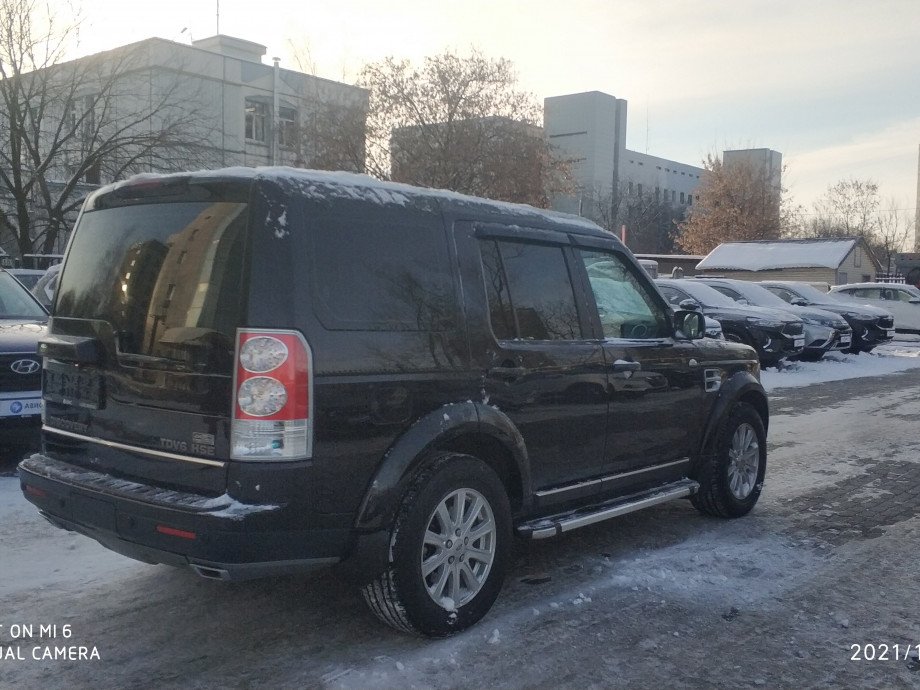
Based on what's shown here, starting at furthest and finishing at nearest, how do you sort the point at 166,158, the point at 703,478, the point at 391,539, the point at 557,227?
the point at 166,158
the point at 703,478
the point at 557,227
the point at 391,539

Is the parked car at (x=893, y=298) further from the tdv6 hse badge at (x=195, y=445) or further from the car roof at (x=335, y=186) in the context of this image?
the tdv6 hse badge at (x=195, y=445)

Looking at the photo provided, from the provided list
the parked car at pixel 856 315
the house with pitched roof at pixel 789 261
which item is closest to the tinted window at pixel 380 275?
the parked car at pixel 856 315

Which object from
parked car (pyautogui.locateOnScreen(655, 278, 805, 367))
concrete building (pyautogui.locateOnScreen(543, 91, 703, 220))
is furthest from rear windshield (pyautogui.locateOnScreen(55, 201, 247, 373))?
concrete building (pyautogui.locateOnScreen(543, 91, 703, 220))

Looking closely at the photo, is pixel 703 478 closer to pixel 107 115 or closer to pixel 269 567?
pixel 269 567

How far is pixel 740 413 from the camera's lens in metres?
6.07

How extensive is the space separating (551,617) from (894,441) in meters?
6.56

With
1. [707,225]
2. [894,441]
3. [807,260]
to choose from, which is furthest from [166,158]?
[707,225]

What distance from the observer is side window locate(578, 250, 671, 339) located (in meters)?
5.05

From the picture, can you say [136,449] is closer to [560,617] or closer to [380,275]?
[380,275]

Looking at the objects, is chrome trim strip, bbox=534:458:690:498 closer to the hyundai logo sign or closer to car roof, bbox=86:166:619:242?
car roof, bbox=86:166:619:242

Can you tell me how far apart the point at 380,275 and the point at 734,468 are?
3349 millimetres

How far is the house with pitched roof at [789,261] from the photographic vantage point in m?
40.8

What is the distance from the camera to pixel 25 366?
22.3 feet

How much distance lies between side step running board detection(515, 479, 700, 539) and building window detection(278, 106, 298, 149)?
27.6m
